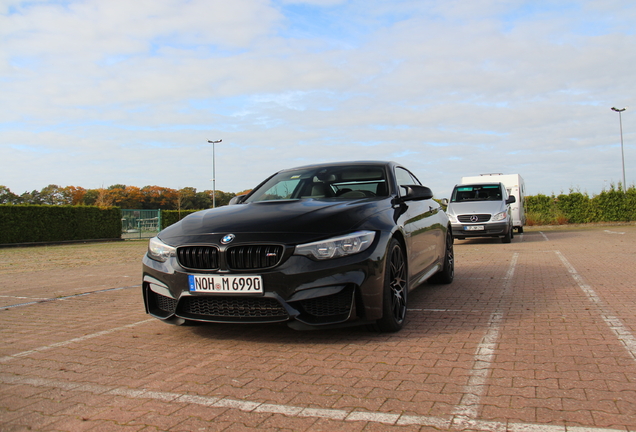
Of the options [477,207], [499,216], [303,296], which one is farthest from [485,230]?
[303,296]

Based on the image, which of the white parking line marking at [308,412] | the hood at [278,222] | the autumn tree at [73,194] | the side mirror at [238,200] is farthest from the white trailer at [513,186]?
the autumn tree at [73,194]

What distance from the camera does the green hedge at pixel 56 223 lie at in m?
25.5

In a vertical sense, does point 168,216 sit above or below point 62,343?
above

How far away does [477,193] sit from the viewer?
1845cm

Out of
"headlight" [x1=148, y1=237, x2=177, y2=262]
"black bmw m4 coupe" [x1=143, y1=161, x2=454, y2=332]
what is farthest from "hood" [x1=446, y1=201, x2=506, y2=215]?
"headlight" [x1=148, y1=237, x2=177, y2=262]

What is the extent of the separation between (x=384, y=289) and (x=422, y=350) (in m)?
0.56

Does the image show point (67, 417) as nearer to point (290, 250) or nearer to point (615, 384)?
point (290, 250)

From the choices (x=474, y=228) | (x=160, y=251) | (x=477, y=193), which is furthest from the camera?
(x=477, y=193)

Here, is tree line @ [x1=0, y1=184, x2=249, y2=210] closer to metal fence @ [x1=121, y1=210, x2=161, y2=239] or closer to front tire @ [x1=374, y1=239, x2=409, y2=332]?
metal fence @ [x1=121, y1=210, x2=161, y2=239]

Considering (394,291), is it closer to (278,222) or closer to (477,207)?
(278,222)

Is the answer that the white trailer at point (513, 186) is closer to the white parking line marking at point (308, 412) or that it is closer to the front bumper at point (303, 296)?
the front bumper at point (303, 296)

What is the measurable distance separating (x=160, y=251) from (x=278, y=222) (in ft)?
3.39

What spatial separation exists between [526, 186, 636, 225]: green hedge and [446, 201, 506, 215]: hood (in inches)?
731

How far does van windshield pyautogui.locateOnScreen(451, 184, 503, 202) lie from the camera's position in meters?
18.3
